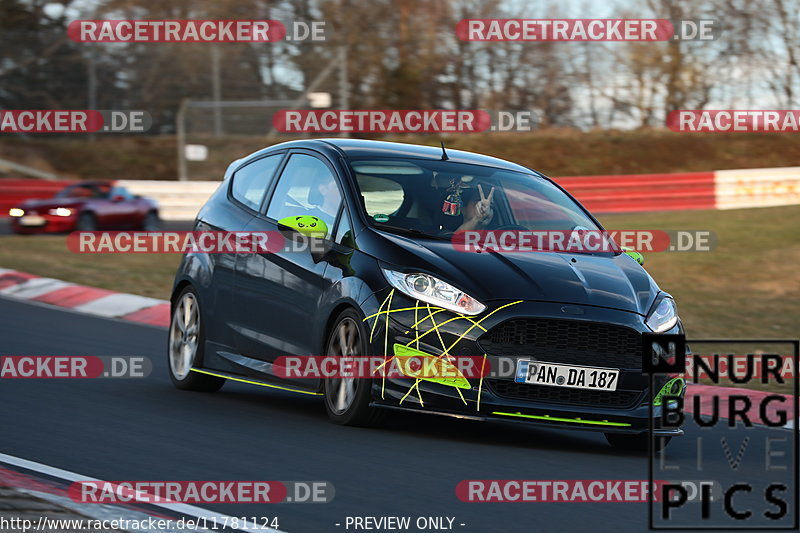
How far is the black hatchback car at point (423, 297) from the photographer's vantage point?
24.0 ft

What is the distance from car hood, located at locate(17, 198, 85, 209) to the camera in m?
25.1

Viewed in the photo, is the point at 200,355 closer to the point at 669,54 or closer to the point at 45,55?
the point at 45,55

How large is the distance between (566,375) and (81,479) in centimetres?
258

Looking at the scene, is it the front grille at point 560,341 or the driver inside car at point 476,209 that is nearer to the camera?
the front grille at point 560,341

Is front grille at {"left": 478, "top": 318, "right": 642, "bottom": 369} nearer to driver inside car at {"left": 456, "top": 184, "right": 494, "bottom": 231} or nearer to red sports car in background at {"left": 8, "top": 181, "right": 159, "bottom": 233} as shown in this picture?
driver inside car at {"left": 456, "top": 184, "right": 494, "bottom": 231}

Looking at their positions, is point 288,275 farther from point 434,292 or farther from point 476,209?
point 434,292

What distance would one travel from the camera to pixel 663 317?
7.76 metres

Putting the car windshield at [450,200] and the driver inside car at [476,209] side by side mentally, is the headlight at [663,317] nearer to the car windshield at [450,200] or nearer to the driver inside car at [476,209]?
the car windshield at [450,200]

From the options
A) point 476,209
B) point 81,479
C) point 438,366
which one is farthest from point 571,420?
point 81,479

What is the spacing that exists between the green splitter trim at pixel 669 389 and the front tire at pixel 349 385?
1518 millimetres

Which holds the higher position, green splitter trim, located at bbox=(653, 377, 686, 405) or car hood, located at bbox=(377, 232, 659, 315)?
car hood, located at bbox=(377, 232, 659, 315)

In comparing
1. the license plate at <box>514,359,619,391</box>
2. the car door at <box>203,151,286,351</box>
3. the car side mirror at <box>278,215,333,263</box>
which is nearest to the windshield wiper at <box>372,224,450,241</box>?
the car side mirror at <box>278,215,333,263</box>

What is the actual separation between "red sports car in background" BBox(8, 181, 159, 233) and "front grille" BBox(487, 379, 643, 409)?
18769mm

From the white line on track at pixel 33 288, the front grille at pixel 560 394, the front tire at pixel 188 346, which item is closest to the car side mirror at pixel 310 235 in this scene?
the front tire at pixel 188 346
